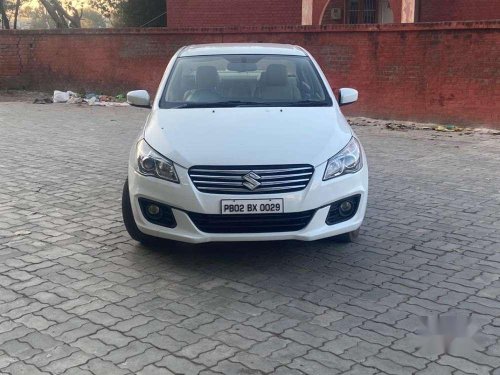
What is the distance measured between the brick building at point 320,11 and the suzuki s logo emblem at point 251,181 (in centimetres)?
1317

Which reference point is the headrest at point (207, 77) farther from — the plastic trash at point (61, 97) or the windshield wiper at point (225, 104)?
the plastic trash at point (61, 97)

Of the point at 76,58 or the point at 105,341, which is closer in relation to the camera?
the point at 105,341

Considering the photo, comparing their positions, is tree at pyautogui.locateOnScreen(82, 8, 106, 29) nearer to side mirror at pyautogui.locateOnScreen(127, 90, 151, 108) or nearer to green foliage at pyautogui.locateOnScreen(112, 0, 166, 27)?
green foliage at pyautogui.locateOnScreen(112, 0, 166, 27)

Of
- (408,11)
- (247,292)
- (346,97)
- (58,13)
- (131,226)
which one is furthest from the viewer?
(58,13)

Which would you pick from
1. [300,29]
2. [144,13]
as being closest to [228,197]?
[300,29]

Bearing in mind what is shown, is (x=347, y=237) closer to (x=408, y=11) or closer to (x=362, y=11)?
(x=408, y=11)

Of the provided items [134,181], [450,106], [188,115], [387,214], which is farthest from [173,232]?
[450,106]

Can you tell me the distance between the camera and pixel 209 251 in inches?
219

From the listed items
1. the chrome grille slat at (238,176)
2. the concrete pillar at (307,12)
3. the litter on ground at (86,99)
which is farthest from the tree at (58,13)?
the chrome grille slat at (238,176)

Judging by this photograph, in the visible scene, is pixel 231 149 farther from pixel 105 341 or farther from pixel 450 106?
pixel 450 106

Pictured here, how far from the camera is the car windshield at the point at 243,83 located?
20.0ft

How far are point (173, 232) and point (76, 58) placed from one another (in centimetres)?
1497

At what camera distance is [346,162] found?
5.15 metres

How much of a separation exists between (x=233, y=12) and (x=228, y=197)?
1696cm
